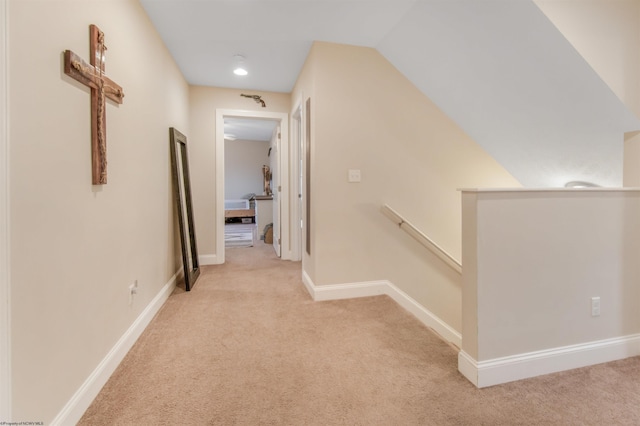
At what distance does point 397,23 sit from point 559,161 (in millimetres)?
1887

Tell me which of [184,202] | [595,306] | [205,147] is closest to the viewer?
[595,306]

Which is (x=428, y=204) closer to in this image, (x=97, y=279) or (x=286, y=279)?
(x=286, y=279)

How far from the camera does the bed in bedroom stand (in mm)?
8062

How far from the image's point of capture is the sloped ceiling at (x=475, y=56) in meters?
1.93

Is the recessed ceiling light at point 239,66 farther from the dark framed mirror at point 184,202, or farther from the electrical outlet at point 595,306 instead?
the electrical outlet at point 595,306

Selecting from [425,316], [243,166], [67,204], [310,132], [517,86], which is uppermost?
[243,166]

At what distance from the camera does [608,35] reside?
1.83m

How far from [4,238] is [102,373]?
0.94m

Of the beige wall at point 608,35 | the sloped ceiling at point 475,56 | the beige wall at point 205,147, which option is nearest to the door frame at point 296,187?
the beige wall at point 205,147

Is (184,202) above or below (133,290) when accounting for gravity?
above

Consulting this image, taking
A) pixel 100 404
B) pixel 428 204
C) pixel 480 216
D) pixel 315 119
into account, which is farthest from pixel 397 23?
pixel 100 404

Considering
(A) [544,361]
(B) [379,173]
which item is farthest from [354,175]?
(A) [544,361]

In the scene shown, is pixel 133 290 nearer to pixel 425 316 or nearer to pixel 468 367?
pixel 468 367

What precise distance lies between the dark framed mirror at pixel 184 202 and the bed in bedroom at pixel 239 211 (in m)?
4.52
